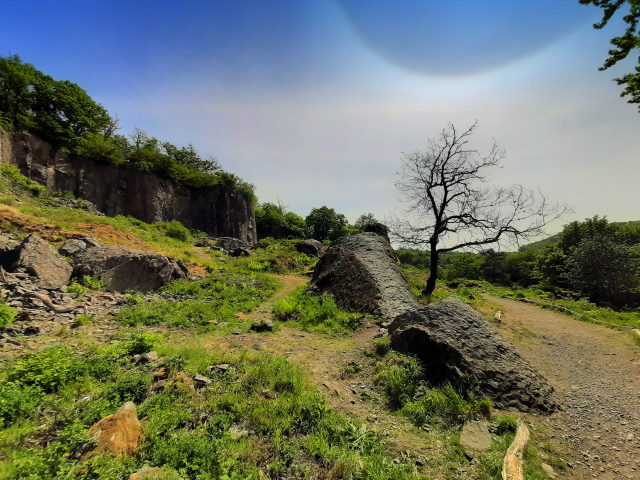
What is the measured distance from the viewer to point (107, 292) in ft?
34.5

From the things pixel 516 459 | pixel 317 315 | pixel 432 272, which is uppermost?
pixel 432 272

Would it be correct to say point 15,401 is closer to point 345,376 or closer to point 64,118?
point 345,376

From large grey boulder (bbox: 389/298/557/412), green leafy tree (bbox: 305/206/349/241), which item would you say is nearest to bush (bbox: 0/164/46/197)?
large grey boulder (bbox: 389/298/557/412)

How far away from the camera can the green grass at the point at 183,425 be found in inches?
122

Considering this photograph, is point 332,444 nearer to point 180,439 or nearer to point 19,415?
point 180,439

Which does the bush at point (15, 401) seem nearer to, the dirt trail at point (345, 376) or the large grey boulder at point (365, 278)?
the dirt trail at point (345, 376)

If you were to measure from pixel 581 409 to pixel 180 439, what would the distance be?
23.9 ft

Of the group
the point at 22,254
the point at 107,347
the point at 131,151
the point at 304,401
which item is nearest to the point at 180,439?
the point at 304,401

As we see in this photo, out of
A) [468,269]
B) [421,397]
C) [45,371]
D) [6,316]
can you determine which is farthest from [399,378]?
[468,269]

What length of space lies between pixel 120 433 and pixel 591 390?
921 centimetres

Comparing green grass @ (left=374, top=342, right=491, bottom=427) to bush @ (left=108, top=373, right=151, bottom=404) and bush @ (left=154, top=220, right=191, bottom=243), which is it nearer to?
bush @ (left=108, top=373, right=151, bottom=404)

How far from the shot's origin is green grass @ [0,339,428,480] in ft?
10.2

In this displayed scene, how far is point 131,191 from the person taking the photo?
33.1 metres

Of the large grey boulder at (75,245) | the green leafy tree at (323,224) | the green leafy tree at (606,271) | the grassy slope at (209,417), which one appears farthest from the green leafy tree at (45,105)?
the green leafy tree at (606,271)
